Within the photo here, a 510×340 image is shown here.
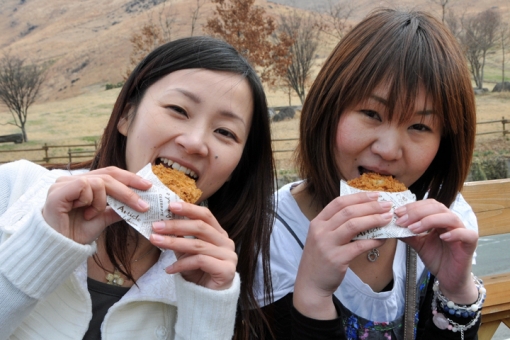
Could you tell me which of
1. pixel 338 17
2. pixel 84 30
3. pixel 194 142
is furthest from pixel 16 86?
pixel 84 30

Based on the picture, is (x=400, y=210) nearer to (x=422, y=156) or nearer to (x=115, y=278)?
(x=422, y=156)

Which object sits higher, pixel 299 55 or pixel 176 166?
pixel 176 166

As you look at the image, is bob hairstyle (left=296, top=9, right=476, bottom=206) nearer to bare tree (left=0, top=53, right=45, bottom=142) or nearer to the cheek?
the cheek

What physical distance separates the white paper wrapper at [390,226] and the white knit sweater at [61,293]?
20.6 inches

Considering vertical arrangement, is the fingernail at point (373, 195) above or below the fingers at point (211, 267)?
above

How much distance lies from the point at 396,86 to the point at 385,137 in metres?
0.21

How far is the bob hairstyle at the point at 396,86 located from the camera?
75.1 inches

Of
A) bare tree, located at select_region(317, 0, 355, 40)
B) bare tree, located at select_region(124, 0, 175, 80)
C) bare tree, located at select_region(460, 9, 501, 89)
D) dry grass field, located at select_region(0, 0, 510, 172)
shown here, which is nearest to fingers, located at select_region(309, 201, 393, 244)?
dry grass field, located at select_region(0, 0, 510, 172)

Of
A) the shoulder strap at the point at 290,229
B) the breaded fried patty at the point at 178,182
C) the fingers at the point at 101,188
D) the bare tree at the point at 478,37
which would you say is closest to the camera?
the fingers at the point at 101,188

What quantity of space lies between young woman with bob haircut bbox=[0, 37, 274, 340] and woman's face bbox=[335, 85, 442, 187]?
41 centimetres

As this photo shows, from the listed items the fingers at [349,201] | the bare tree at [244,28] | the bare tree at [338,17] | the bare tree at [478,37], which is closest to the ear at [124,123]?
the fingers at [349,201]

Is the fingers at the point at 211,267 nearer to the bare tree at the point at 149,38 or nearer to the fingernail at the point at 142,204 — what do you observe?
the fingernail at the point at 142,204

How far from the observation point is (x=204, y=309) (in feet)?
5.54

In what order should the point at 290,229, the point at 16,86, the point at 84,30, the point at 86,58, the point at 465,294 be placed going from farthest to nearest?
the point at 84,30 → the point at 86,58 → the point at 16,86 → the point at 290,229 → the point at 465,294
